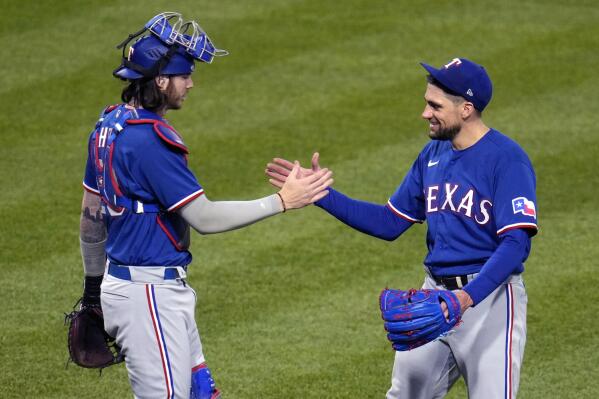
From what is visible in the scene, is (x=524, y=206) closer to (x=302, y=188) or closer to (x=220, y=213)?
(x=302, y=188)

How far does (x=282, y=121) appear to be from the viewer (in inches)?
426

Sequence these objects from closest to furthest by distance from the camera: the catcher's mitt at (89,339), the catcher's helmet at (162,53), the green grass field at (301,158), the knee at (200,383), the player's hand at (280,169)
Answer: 1. the catcher's helmet at (162,53)
2. the knee at (200,383)
3. the catcher's mitt at (89,339)
4. the player's hand at (280,169)
5. the green grass field at (301,158)

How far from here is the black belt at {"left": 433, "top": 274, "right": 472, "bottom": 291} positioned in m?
5.10

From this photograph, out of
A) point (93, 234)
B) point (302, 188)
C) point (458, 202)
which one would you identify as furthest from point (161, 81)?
point (458, 202)

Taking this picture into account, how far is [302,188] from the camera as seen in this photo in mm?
5012

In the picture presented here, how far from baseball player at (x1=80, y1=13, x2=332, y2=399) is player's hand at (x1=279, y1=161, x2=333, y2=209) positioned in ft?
0.23

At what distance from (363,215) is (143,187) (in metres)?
1.26

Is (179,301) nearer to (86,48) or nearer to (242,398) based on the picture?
(242,398)

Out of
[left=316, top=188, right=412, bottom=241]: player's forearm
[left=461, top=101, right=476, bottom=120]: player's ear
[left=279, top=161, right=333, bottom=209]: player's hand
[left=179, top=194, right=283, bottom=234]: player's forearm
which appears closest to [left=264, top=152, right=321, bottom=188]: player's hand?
[left=316, top=188, right=412, bottom=241]: player's forearm

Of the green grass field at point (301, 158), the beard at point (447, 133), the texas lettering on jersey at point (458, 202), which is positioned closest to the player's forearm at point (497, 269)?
the texas lettering on jersey at point (458, 202)

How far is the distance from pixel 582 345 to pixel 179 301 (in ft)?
10.2

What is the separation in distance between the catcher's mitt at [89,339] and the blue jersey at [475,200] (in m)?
1.53

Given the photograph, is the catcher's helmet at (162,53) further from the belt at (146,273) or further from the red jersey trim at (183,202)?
the belt at (146,273)

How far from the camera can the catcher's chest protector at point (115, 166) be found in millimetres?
4703
